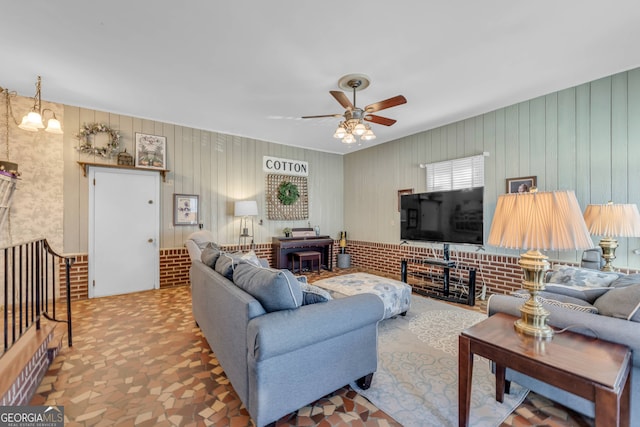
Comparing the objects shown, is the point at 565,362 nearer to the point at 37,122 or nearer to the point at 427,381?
the point at 427,381

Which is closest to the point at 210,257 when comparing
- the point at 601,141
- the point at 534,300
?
the point at 534,300

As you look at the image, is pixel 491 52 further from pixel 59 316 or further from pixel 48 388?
pixel 59 316

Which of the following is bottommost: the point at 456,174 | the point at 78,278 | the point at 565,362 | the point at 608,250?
the point at 78,278

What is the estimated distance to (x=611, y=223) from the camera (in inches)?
107

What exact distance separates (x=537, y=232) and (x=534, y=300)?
394 mm

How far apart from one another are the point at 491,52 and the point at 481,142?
1904mm

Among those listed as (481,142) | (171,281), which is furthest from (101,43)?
(481,142)

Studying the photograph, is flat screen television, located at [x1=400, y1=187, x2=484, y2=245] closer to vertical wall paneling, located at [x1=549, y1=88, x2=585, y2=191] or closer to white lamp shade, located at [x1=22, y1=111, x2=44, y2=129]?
vertical wall paneling, located at [x1=549, y1=88, x2=585, y2=191]

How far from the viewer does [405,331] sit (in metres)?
2.94

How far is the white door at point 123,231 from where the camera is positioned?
4.09 meters

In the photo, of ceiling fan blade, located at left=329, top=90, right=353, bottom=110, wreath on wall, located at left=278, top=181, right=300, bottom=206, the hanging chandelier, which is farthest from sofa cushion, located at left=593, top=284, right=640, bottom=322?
the hanging chandelier

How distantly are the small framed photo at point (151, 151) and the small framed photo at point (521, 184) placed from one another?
17.9 feet

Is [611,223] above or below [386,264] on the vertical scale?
above

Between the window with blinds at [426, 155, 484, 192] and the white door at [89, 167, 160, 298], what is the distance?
4.77 metres
